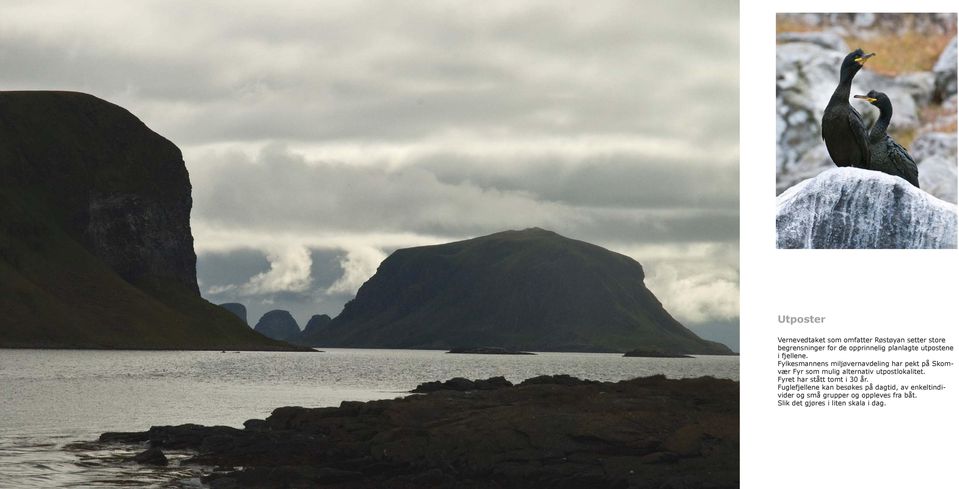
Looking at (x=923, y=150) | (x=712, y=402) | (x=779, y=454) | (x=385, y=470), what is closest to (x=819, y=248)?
(x=923, y=150)

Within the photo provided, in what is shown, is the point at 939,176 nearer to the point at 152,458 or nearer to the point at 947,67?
the point at 947,67

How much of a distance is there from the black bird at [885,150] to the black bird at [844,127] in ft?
0.59

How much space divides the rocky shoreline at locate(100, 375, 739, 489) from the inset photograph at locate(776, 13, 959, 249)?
1393 cm

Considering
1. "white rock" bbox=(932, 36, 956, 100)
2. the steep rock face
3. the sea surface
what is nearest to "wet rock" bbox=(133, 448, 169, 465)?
the sea surface

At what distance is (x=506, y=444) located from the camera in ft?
113

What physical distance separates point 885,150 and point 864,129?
578mm

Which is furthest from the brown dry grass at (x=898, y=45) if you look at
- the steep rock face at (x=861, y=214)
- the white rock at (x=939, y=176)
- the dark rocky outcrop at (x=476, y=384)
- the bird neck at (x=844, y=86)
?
the dark rocky outcrop at (x=476, y=384)

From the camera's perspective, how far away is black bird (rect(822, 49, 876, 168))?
17.0 m

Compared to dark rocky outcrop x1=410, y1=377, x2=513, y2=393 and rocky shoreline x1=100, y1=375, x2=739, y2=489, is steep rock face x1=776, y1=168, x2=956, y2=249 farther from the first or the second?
dark rocky outcrop x1=410, y1=377, x2=513, y2=393

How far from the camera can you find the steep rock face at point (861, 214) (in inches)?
662

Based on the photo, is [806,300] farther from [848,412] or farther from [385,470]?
[385,470]

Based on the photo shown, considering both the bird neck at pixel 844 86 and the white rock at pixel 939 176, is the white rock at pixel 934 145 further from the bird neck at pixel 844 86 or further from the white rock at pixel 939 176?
the bird neck at pixel 844 86

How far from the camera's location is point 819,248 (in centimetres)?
1708

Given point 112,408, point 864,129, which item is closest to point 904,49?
point 864,129
